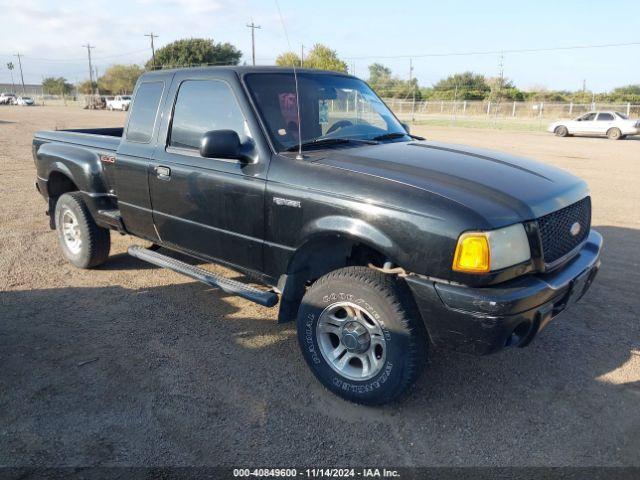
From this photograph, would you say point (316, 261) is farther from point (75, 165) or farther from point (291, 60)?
point (75, 165)

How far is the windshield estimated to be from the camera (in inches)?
143

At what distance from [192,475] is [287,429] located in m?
0.60

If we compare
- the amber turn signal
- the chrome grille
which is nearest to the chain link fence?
the chrome grille

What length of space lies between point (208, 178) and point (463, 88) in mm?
66072

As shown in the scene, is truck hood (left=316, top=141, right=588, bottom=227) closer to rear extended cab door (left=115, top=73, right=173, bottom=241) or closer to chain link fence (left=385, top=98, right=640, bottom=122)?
rear extended cab door (left=115, top=73, right=173, bottom=241)

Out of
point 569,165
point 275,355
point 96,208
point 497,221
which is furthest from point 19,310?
point 569,165

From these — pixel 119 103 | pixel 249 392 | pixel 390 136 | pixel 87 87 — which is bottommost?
pixel 249 392

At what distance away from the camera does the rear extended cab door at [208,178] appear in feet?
11.5

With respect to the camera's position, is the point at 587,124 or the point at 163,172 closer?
the point at 163,172

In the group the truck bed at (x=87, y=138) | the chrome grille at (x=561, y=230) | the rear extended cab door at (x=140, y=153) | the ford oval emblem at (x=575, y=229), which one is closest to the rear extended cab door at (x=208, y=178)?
the rear extended cab door at (x=140, y=153)

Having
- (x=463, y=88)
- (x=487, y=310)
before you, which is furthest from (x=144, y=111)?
(x=463, y=88)

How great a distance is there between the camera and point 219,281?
389 centimetres

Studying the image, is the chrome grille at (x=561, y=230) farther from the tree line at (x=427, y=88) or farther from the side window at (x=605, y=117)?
the tree line at (x=427, y=88)

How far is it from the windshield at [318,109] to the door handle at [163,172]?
97cm
